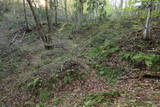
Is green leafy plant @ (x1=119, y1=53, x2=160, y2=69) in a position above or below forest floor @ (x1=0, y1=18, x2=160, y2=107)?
above

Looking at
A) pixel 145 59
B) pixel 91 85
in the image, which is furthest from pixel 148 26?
pixel 91 85

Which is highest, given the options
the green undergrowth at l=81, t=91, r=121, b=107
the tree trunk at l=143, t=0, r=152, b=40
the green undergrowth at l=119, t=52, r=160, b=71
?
the tree trunk at l=143, t=0, r=152, b=40

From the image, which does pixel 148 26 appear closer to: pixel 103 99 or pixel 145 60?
pixel 145 60

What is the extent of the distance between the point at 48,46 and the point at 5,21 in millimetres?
18822

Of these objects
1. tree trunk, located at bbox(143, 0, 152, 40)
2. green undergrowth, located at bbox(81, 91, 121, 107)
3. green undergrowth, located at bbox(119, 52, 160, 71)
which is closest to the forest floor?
green undergrowth, located at bbox(81, 91, 121, 107)

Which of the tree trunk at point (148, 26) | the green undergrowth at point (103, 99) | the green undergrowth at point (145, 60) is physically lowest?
the green undergrowth at point (103, 99)

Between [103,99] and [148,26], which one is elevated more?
[148,26]

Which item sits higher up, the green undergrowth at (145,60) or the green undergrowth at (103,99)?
the green undergrowth at (145,60)

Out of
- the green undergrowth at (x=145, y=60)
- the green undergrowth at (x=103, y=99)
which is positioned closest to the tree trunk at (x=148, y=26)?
the green undergrowth at (x=145, y=60)

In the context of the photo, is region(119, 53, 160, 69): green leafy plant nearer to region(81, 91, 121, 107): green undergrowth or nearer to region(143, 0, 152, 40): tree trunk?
region(143, 0, 152, 40): tree trunk

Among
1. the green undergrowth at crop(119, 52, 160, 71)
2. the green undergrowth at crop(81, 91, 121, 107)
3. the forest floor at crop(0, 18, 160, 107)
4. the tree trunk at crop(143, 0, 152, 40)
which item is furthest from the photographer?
the tree trunk at crop(143, 0, 152, 40)

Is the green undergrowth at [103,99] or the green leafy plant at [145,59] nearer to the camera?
the green undergrowth at [103,99]

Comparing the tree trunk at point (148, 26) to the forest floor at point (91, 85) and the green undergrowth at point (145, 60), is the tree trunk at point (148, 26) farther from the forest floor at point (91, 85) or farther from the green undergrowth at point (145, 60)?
the green undergrowth at point (145, 60)

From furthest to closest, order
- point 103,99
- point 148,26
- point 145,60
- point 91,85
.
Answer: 1. point 148,26
2. point 91,85
3. point 145,60
4. point 103,99
